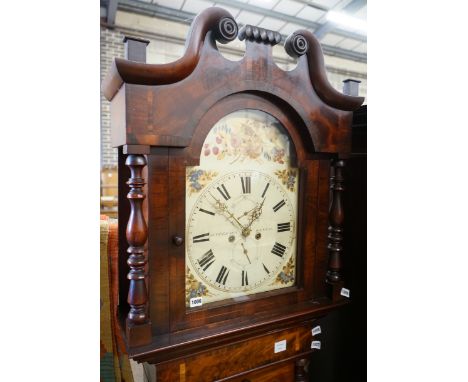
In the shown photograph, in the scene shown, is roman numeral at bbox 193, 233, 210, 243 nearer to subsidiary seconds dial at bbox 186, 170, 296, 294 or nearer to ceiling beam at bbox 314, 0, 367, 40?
subsidiary seconds dial at bbox 186, 170, 296, 294

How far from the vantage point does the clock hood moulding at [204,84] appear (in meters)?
0.76

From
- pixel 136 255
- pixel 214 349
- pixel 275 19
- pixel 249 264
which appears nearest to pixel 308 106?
pixel 249 264

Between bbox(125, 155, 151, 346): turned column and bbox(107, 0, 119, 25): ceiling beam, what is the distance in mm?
4390

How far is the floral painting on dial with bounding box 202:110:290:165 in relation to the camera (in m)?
0.90

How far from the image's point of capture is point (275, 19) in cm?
498

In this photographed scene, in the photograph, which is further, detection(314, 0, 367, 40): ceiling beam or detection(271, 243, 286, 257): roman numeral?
detection(314, 0, 367, 40): ceiling beam

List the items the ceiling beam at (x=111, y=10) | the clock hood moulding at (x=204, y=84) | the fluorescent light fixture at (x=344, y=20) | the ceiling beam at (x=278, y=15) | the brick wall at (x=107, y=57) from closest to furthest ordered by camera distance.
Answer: the clock hood moulding at (x=204, y=84) < the ceiling beam at (x=111, y=10) < the ceiling beam at (x=278, y=15) < the brick wall at (x=107, y=57) < the fluorescent light fixture at (x=344, y=20)

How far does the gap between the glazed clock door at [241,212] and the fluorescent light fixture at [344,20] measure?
4.73m

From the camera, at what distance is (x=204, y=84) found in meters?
0.83

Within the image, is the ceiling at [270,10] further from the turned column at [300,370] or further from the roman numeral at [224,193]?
the turned column at [300,370]

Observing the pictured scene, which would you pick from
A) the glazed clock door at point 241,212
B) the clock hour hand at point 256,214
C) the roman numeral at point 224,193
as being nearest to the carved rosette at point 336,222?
the glazed clock door at point 241,212

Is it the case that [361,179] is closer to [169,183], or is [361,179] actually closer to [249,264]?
[249,264]

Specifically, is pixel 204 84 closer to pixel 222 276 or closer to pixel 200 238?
pixel 200 238

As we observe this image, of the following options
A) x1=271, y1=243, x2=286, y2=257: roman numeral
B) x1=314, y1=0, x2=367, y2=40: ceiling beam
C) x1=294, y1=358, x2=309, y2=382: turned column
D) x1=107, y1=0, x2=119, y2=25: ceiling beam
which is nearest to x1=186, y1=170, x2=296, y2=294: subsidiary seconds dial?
x1=271, y1=243, x2=286, y2=257: roman numeral
